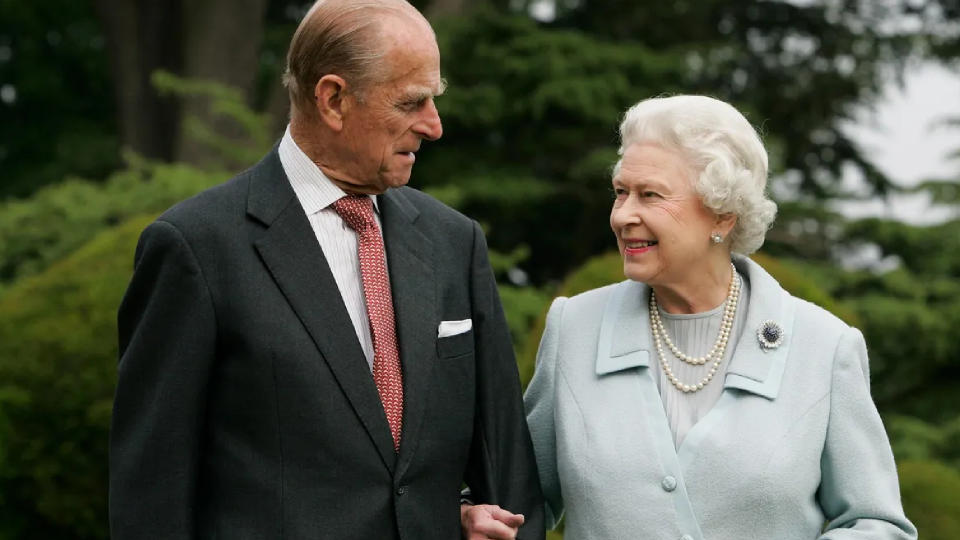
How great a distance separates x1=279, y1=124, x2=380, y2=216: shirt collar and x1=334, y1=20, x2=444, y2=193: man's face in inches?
1.4

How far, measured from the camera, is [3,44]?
15461 millimetres

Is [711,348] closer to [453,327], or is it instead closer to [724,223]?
[724,223]

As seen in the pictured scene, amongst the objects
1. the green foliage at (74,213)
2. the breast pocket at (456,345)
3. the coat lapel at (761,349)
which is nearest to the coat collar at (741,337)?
the coat lapel at (761,349)

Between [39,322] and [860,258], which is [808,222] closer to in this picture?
[860,258]

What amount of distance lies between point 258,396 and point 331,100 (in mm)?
654

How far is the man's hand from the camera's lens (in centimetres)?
315

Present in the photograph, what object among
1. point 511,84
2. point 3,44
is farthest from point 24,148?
point 511,84

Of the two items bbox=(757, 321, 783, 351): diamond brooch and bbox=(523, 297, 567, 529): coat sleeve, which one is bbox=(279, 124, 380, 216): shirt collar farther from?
bbox=(757, 321, 783, 351): diamond brooch

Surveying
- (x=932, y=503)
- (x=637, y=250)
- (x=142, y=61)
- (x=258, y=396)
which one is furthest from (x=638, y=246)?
(x=142, y=61)

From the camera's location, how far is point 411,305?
3.11m

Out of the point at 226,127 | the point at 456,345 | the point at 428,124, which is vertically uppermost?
the point at 226,127

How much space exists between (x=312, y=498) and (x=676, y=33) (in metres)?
9.51

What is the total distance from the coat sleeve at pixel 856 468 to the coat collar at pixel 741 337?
0.48 feet

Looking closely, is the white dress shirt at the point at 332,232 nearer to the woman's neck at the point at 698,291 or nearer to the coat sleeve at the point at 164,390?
the coat sleeve at the point at 164,390
